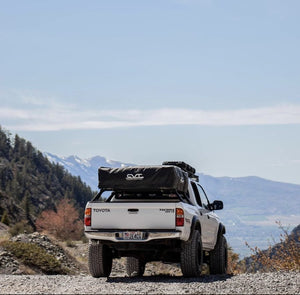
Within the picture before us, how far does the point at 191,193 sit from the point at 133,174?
1.59 meters

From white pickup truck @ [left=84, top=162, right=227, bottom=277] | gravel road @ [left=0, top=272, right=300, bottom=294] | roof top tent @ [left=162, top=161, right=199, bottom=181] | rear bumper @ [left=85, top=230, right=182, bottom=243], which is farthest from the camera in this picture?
roof top tent @ [left=162, top=161, right=199, bottom=181]

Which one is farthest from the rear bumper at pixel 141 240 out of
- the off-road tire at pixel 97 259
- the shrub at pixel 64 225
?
the shrub at pixel 64 225

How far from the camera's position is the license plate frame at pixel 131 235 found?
13.2 m

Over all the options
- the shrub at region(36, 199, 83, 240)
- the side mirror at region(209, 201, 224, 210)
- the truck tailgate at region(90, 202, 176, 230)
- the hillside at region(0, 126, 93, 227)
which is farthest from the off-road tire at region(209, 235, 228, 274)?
the hillside at region(0, 126, 93, 227)

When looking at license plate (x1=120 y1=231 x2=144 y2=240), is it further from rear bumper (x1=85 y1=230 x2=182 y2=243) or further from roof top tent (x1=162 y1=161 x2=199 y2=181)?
roof top tent (x1=162 y1=161 x2=199 y2=181)

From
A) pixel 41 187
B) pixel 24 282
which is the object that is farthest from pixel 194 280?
pixel 41 187

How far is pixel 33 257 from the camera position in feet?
80.3

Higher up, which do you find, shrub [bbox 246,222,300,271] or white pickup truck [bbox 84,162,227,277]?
white pickup truck [bbox 84,162,227,277]

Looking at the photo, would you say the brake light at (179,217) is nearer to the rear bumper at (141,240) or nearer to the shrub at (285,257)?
the rear bumper at (141,240)

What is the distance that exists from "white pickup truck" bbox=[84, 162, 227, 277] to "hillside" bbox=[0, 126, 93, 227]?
129 m

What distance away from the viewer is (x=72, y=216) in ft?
213

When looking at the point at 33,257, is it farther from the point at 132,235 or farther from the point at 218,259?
the point at 132,235

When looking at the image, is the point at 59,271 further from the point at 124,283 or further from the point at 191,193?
the point at 124,283

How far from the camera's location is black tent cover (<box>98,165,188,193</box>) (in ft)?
46.0
